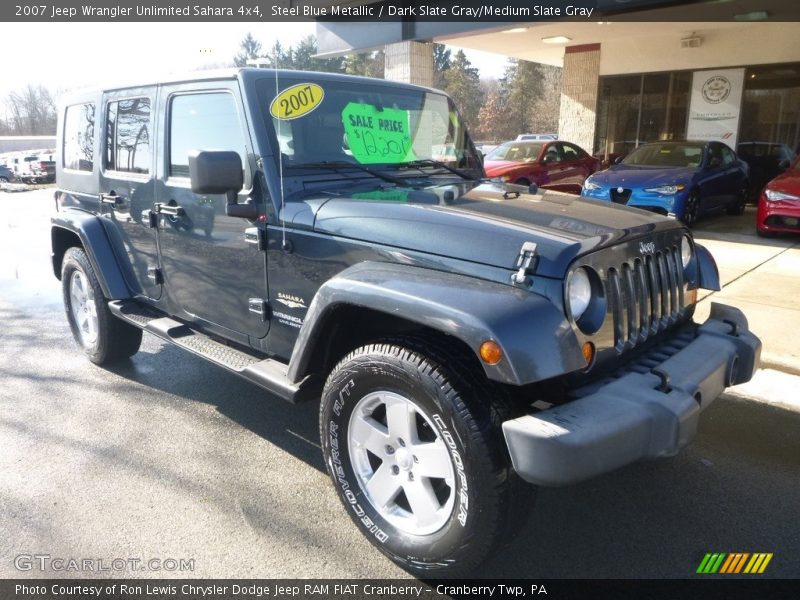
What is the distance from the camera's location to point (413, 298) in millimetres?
2301

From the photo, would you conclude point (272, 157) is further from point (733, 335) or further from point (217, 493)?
point (733, 335)

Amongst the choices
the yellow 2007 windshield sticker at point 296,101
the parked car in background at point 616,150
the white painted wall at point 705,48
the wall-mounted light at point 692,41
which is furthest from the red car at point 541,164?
the yellow 2007 windshield sticker at point 296,101

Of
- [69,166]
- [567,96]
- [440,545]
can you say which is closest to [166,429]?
[440,545]

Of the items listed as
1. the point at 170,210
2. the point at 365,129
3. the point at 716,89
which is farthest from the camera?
the point at 716,89

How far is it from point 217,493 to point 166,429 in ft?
2.86

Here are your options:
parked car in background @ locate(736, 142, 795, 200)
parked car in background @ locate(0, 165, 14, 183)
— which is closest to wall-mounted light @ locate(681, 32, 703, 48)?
parked car in background @ locate(736, 142, 795, 200)

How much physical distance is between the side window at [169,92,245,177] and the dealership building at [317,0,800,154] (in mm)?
10370

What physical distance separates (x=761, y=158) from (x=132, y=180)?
15.1 m

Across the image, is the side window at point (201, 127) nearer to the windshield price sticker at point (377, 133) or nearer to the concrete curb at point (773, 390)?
the windshield price sticker at point (377, 133)

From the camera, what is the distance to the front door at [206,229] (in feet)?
Answer: 10.6

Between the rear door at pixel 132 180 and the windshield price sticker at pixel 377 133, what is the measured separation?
54.3 inches

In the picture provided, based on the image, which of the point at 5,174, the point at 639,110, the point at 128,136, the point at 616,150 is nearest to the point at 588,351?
the point at 128,136

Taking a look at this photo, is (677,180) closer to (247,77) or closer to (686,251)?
(686,251)

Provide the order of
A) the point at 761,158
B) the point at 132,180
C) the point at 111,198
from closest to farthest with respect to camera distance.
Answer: the point at 132,180 < the point at 111,198 < the point at 761,158
